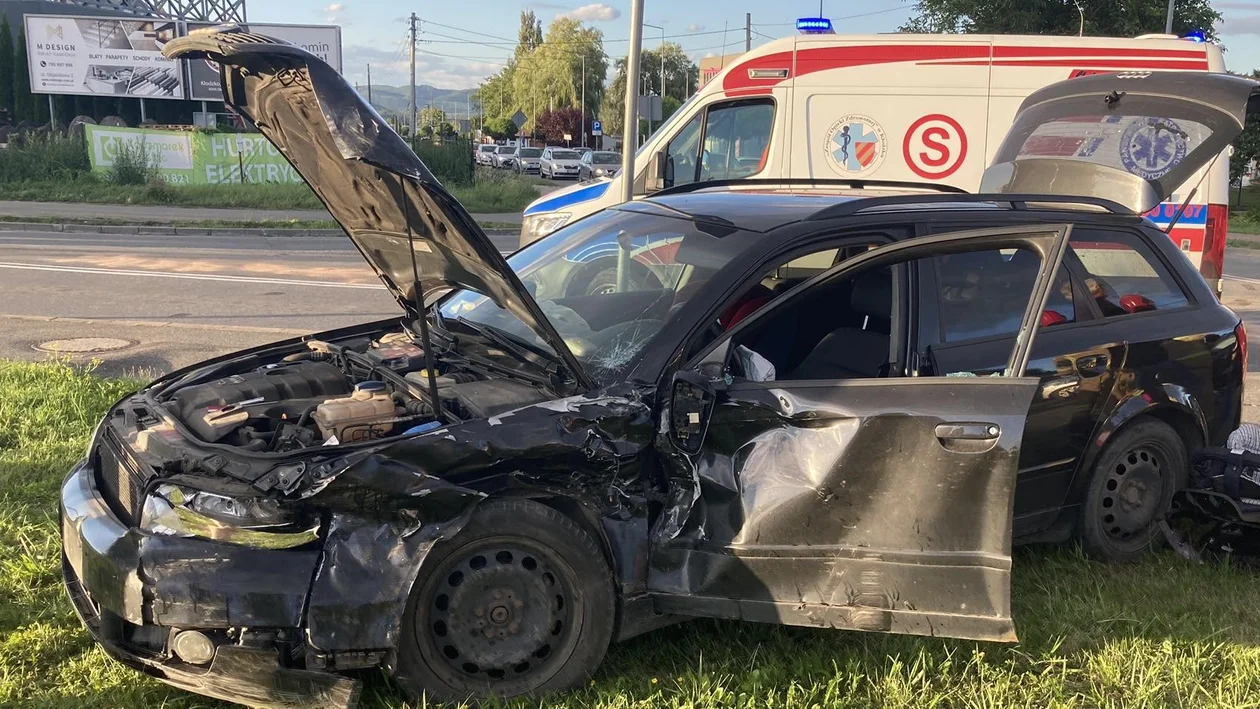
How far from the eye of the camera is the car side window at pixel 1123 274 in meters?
4.28

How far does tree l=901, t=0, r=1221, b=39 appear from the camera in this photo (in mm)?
24703

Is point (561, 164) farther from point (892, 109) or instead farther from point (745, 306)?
point (745, 306)

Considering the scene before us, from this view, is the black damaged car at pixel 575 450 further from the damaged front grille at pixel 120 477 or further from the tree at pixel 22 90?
the tree at pixel 22 90

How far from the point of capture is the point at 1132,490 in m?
4.34

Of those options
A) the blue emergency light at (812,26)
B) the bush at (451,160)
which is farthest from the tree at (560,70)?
the blue emergency light at (812,26)

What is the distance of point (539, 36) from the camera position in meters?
88.9

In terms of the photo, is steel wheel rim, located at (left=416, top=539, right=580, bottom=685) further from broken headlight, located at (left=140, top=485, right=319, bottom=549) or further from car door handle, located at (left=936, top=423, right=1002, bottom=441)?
car door handle, located at (left=936, top=423, right=1002, bottom=441)

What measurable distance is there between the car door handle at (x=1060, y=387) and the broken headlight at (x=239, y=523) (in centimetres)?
280

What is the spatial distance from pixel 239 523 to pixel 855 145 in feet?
24.1

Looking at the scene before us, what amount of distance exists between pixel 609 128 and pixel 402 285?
70136mm

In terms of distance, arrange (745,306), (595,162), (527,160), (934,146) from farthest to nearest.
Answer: (527,160), (595,162), (934,146), (745,306)

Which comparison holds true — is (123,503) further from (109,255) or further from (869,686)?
(109,255)

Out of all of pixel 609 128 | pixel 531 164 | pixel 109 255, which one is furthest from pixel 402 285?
pixel 609 128

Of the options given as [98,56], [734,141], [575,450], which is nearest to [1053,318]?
[575,450]
